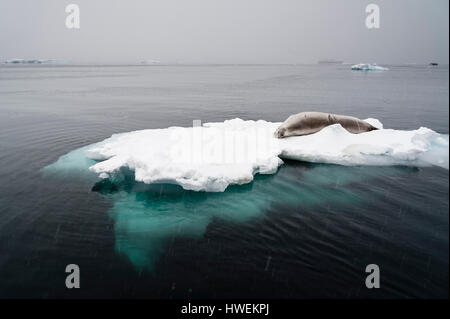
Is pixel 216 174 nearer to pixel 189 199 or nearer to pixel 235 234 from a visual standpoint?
pixel 189 199

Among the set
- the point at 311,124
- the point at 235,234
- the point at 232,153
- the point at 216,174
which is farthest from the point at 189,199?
the point at 311,124

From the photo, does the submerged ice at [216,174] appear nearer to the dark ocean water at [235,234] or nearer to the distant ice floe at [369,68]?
the dark ocean water at [235,234]

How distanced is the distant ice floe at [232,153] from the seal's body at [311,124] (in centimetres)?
62

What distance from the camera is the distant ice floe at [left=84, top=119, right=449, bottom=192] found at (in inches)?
477

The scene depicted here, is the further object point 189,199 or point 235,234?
Result: point 189,199

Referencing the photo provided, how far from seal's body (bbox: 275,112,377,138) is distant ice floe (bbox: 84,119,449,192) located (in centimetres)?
62

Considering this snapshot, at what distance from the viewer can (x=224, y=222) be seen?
988 cm

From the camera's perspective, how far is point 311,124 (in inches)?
759

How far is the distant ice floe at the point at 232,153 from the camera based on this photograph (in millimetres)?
12117

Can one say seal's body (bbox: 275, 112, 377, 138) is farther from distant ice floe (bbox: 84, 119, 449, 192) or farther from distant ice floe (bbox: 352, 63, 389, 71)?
distant ice floe (bbox: 352, 63, 389, 71)

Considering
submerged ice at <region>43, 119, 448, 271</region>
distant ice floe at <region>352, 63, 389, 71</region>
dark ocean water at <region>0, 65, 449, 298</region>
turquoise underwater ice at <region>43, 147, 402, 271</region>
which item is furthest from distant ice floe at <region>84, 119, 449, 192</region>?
distant ice floe at <region>352, 63, 389, 71</region>

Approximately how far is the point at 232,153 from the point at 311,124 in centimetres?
699
